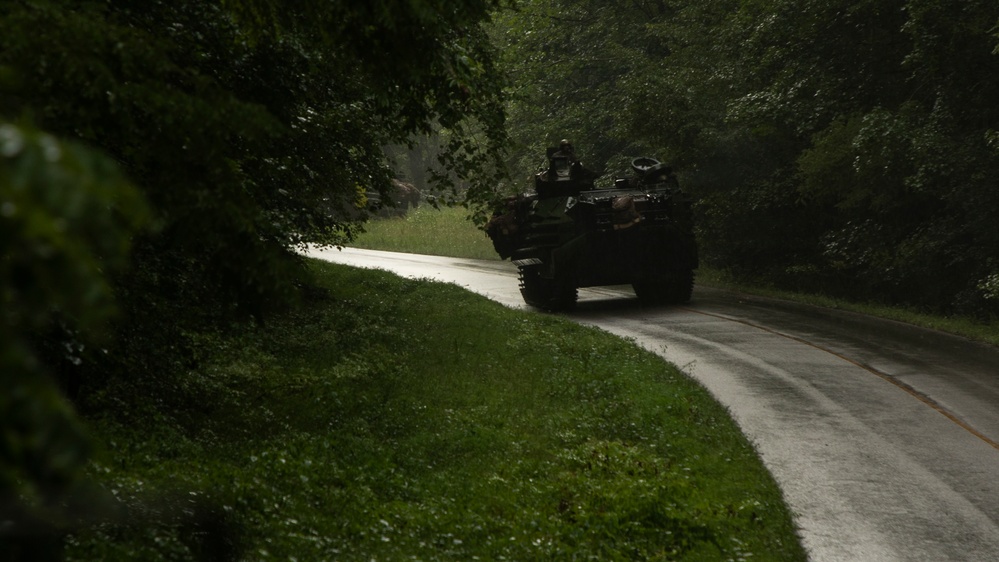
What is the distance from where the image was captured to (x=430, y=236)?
47.3m

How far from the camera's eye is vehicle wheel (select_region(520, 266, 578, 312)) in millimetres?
22406

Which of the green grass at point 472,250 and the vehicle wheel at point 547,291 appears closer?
the green grass at point 472,250

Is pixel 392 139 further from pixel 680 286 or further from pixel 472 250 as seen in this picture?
pixel 472 250

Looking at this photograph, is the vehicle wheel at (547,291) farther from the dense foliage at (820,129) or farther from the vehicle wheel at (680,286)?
the dense foliage at (820,129)

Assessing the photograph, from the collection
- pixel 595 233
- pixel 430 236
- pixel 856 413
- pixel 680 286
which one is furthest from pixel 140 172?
pixel 430 236

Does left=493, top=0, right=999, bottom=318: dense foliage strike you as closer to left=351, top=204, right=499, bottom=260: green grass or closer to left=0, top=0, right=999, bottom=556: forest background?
left=0, top=0, right=999, bottom=556: forest background

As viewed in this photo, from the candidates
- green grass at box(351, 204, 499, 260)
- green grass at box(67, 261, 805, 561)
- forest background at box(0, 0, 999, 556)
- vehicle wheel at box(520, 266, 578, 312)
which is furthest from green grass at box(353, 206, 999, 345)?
green grass at box(67, 261, 805, 561)

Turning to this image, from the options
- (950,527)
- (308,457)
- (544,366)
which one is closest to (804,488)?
(950,527)

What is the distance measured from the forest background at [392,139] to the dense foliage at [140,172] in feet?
0.03

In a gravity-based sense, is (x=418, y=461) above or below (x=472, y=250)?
below

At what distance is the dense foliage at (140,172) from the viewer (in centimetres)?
196

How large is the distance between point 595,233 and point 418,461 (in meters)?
12.8

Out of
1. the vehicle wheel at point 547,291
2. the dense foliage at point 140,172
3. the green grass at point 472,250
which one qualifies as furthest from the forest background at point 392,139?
the vehicle wheel at point 547,291

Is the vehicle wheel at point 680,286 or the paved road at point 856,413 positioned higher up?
the vehicle wheel at point 680,286
